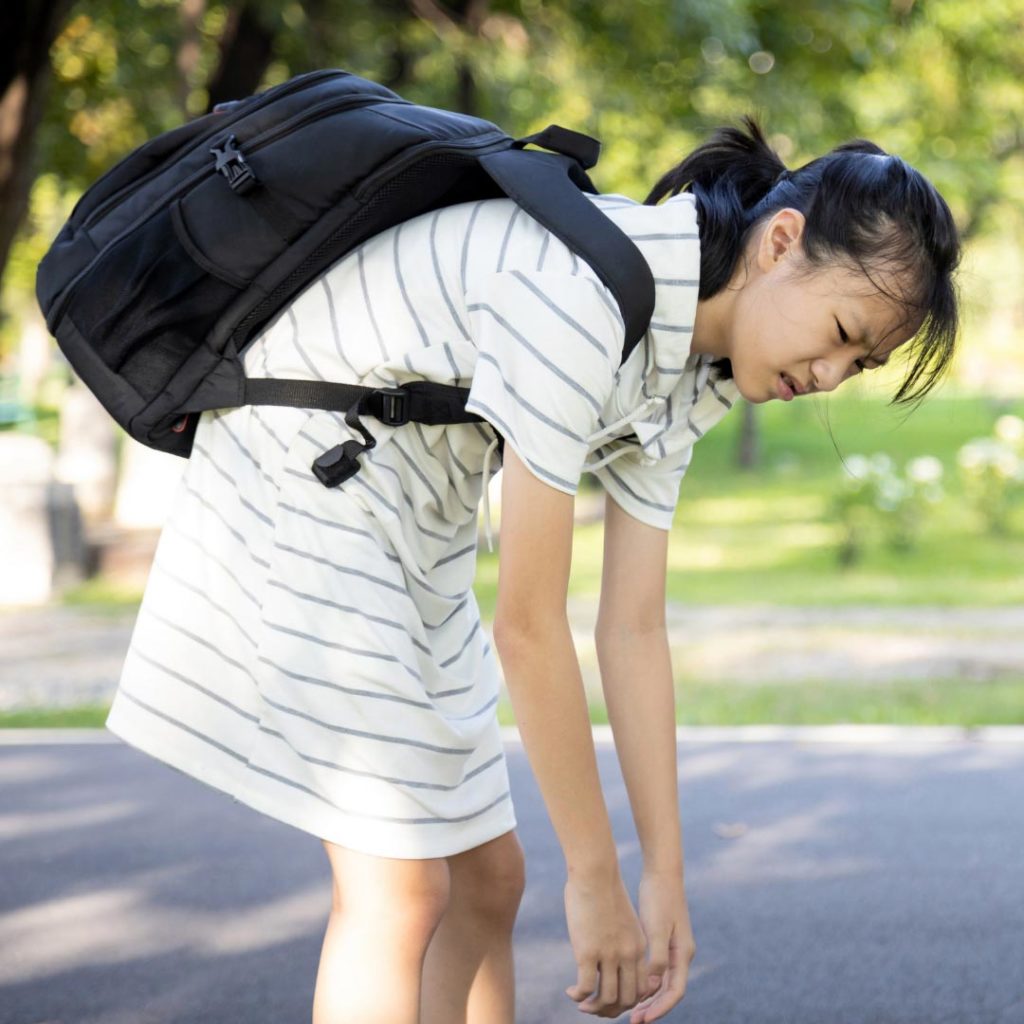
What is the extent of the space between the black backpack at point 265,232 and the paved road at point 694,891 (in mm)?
1648

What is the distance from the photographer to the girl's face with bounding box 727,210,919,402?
1801mm

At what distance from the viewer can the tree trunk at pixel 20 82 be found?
6.63 metres

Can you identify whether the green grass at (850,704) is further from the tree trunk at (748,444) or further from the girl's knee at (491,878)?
the tree trunk at (748,444)

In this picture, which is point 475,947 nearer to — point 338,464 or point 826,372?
point 338,464

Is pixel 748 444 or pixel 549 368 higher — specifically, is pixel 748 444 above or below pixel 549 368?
below

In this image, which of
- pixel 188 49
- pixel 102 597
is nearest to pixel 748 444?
pixel 188 49

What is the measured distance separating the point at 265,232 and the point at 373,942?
0.85 metres

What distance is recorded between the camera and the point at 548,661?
5.56ft

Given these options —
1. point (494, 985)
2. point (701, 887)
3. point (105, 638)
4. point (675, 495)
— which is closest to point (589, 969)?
point (494, 985)

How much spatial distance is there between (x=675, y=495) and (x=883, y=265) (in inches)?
16.9

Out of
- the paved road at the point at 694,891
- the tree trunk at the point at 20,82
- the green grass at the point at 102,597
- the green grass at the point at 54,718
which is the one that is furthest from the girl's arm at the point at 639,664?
the green grass at the point at 102,597

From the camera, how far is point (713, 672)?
6.93 m

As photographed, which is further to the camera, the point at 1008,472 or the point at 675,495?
the point at 1008,472

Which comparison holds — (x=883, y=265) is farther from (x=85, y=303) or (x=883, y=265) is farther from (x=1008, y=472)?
(x=1008, y=472)
